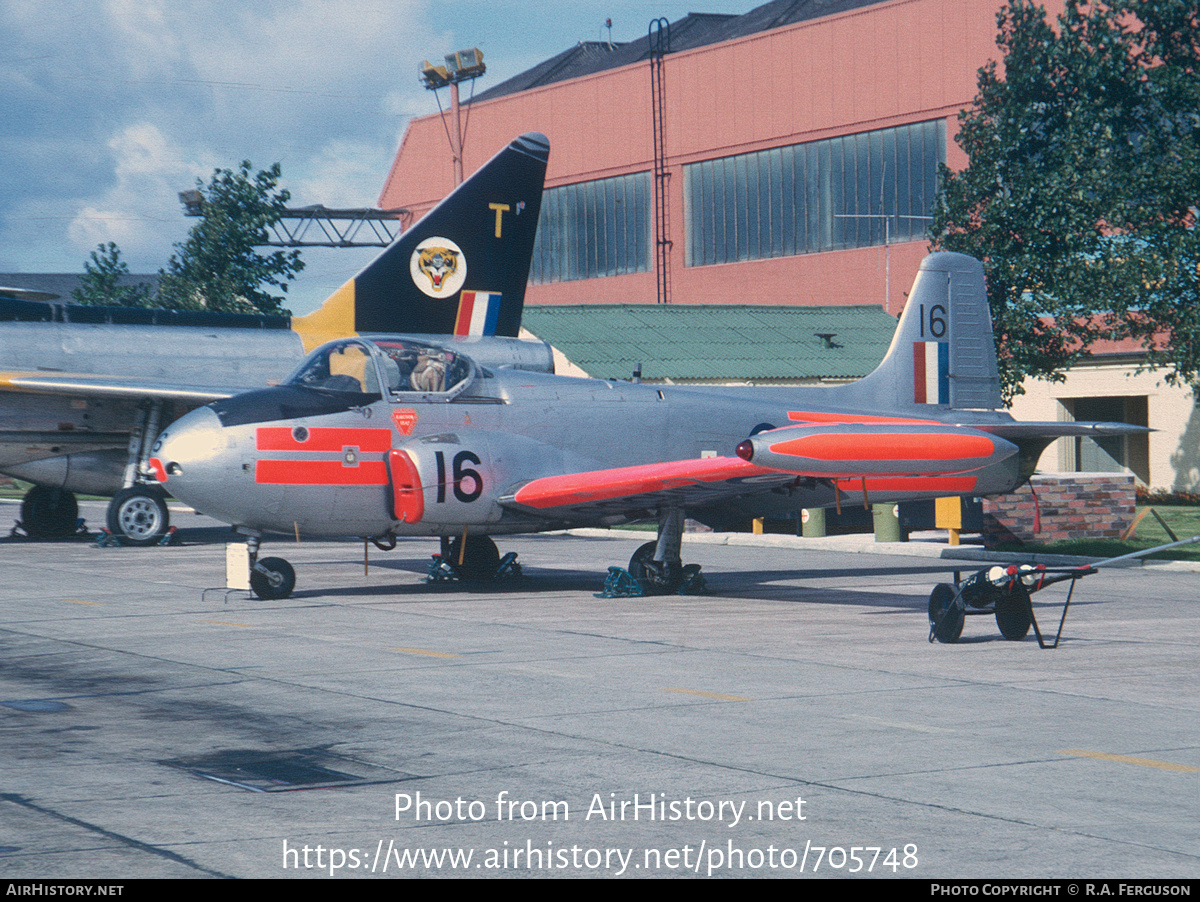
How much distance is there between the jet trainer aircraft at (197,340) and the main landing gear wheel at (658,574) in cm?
724

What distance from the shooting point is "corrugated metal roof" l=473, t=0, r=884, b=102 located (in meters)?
64.9

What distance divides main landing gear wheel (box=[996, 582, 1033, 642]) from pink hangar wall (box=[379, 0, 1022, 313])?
42.8m

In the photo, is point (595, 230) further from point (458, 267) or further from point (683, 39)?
point (458, 267)

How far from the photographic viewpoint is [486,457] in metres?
16.1

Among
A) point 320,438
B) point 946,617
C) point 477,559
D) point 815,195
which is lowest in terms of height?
point 946,617

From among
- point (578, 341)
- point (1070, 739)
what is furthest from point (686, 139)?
point (1070, 739)

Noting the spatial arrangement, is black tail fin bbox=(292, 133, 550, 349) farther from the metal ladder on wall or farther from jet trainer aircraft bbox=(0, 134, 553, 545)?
the metal ladder on wall

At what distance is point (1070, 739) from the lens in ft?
26.7

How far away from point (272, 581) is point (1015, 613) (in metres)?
8.10

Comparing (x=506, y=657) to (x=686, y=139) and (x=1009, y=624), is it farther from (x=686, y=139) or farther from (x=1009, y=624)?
(x=686, y=139)

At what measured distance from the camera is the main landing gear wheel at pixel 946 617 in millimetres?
12133

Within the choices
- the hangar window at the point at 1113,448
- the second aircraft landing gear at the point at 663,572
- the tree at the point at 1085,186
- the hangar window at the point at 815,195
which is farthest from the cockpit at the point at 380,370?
the hangar window at the point at 815,195

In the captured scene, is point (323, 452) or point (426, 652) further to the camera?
point (323, 452)

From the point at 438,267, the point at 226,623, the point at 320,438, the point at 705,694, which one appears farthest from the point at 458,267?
the point at 705,694
